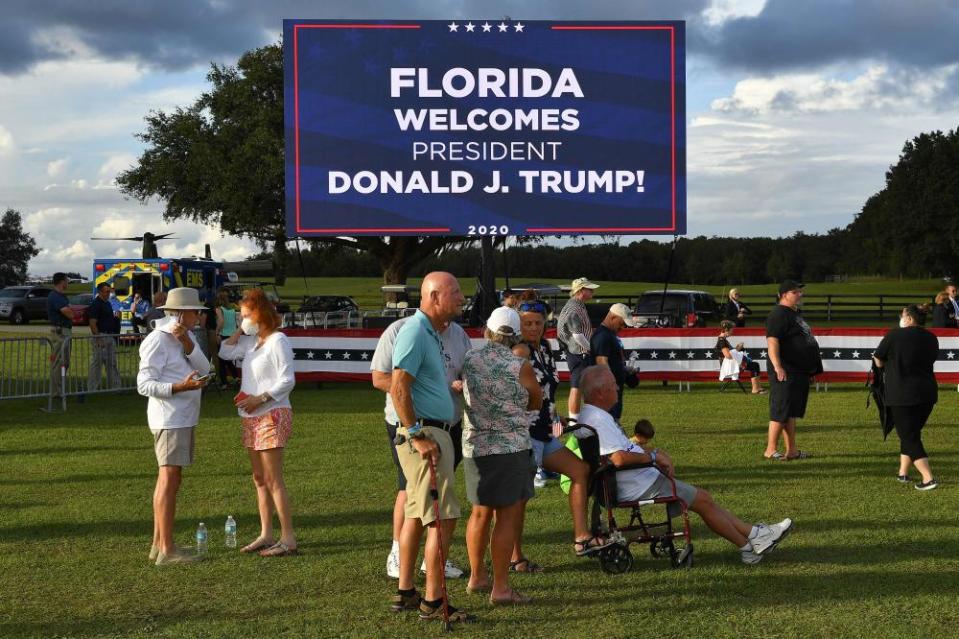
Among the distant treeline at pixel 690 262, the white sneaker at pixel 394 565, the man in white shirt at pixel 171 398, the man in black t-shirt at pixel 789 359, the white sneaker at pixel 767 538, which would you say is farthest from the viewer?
the distant treeline at pixel 690 262

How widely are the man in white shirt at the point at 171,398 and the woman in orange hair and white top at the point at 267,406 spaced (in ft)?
1.09

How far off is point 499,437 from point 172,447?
7.90 feet

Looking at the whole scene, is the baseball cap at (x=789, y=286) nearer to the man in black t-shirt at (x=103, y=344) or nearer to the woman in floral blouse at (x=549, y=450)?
the woman in floral blouse at (x=549, y=450)

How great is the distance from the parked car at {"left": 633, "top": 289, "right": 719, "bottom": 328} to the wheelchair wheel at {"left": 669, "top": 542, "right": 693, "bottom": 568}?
24207 millimetres

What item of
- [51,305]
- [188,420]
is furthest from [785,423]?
[51,305]

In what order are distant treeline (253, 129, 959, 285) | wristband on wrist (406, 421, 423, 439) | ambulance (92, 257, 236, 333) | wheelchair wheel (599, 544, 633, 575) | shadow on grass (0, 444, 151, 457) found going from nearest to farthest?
1. wristband on wrist (406, 421, 423, 439)
2. wheelchair wheel (599, 544, 633, 575)
3. shadow on grass (0, 444, 151, 457)
4. ambulance (92, 257, 236, 333)
5. distant treeline (253, 129, 959, 285)

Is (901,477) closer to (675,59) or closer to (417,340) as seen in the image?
(417,340)

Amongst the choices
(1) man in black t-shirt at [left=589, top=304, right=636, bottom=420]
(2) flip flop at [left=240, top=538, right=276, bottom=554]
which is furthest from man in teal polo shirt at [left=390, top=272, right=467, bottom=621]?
(1) man in black t-shirt at [left=589, top=304, right=636, bottom=420]

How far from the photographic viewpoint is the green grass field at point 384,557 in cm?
618

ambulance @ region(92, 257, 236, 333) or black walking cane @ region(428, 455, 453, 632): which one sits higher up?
ambulance @ region(92, 257, 236, 333)

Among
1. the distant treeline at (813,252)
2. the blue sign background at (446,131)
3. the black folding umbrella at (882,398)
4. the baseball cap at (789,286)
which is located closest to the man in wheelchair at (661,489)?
the black folding umbrella at (882,398)

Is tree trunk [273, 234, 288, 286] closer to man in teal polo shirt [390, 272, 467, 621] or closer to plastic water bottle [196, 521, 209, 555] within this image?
plastic water bottle [196, 521, 209, 555]

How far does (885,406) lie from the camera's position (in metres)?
10.5

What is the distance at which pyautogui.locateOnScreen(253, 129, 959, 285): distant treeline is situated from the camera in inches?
2788
